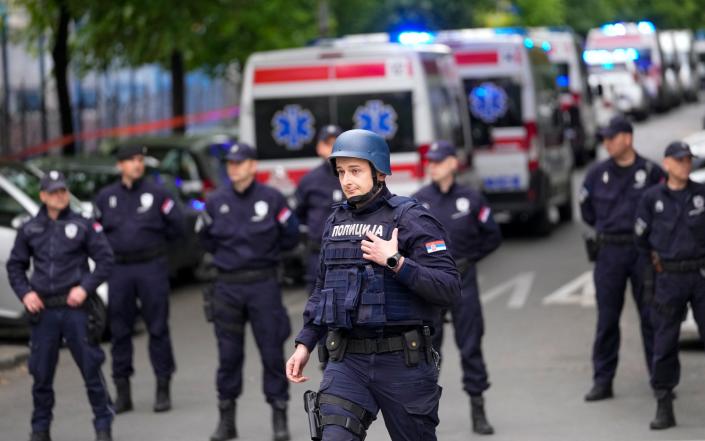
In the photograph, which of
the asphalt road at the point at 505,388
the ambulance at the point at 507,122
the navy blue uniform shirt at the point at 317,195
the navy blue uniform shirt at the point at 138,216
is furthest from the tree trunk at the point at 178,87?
the navy blue uniform shirt at the point at 138,216

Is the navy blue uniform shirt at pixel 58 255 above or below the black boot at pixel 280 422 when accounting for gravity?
above

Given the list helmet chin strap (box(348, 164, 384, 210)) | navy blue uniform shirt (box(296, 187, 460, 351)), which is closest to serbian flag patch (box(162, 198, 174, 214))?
navy blue uniform shirt (box(296, 187, 460, 351))

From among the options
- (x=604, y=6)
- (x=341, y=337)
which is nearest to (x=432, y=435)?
(x=341, y=337)

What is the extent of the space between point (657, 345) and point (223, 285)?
2730 mm

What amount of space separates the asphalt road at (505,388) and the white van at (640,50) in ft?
101

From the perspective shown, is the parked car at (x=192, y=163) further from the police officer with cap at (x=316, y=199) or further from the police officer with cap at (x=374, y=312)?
the police officer with cap at (x=374, y=312)

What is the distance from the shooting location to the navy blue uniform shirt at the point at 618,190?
1044 centimetres

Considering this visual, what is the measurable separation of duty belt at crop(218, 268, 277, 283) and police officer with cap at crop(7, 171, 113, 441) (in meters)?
0.73

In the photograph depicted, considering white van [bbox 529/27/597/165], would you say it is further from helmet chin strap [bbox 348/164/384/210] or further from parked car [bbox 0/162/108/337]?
helmet chin strap [bbox 348/164/384/210]

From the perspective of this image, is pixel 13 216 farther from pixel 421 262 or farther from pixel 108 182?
pixel 421 262

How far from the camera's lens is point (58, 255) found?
9492mm

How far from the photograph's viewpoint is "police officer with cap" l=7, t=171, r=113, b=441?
30.9ft

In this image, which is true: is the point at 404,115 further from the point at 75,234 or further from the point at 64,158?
the point at 75,234

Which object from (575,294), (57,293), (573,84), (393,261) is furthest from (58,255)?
(573,84)
